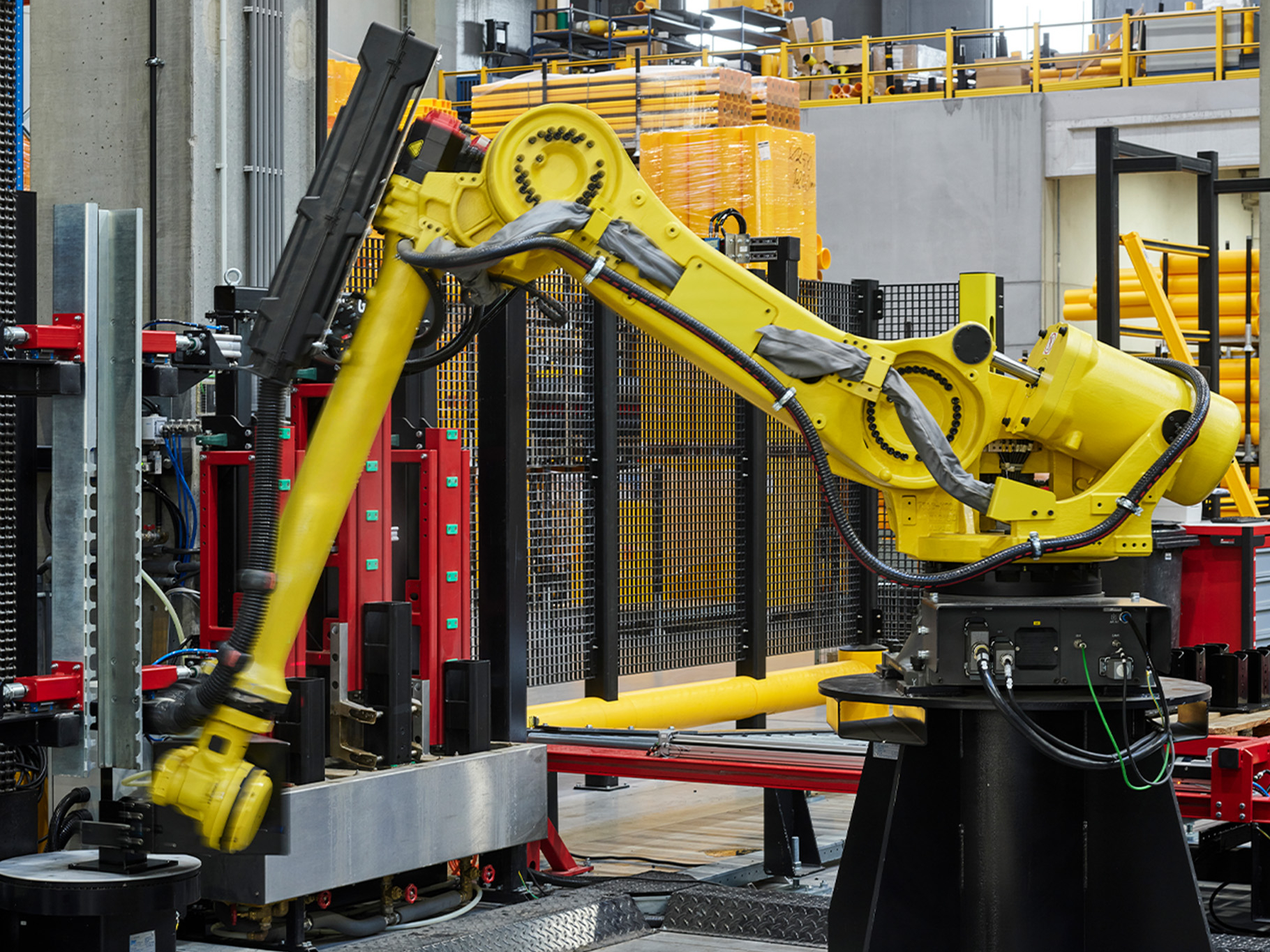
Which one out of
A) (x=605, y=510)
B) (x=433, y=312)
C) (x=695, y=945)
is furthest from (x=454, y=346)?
(x=605, y=510)

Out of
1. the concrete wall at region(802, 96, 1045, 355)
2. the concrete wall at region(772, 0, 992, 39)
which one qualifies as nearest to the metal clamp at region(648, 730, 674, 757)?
the concrete wall at region(802, 96, 1045, 355)

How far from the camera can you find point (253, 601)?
4.35 m

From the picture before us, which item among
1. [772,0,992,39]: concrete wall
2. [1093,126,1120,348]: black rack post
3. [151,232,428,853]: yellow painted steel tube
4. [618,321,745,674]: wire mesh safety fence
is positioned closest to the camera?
[151,232,428,853]: yellow painted steel tube

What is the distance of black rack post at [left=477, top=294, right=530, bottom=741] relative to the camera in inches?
280

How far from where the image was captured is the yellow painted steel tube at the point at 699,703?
8.34m

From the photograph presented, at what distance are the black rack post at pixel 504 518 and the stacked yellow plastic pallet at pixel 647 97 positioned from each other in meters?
9.15

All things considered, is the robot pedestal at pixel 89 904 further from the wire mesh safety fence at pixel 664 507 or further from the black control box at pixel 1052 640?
the wire mesh safety fence at pixel 664 507

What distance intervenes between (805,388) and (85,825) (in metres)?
2.19

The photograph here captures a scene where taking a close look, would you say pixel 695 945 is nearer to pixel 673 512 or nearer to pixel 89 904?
pixel 89 904

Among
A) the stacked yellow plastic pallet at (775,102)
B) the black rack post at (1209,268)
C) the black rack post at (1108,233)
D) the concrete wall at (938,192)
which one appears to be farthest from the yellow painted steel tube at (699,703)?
the concrete wall at (938,192)

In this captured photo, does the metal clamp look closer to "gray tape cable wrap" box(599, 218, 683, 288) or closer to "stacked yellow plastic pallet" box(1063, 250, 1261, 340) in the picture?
"gray tape cable wrap" box(599, 218, 683, 288)

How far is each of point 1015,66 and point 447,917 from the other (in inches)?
758

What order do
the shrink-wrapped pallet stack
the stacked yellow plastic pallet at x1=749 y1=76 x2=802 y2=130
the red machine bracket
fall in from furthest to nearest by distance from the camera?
1. the shrink-wrapped pallet stack
2. the stacked yellow plastic pallet at x1=749 y1=76 x2=802 y2=130
3. the red machine bracket

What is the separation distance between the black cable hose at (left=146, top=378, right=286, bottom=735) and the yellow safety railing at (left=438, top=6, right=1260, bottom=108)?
16966mm
